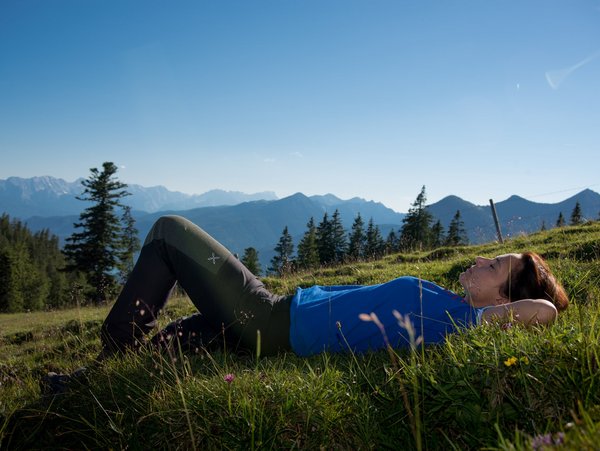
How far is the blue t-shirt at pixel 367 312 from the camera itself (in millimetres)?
3570

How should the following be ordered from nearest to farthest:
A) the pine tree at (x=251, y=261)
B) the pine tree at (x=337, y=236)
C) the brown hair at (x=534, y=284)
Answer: the brown hair at (x=534, y=284)
the pine tree at (x=251, y=261)
the pine tree at (x=337, y=236)

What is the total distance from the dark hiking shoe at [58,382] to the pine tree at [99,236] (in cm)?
3447

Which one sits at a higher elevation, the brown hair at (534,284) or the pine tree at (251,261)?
the brown hair at (534,284)

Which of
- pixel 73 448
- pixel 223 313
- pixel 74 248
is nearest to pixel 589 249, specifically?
pixel 223 313

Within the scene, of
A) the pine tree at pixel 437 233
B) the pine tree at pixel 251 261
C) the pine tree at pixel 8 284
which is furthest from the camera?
the pine tree at pixel 437 233

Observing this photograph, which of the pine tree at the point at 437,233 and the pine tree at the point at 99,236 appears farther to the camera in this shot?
A: the pine tree at the point at 437,233

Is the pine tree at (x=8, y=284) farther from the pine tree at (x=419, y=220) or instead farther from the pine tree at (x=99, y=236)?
the pine tree at (x=419, y=220)

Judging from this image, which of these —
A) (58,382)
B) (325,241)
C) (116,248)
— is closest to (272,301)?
(58,382)

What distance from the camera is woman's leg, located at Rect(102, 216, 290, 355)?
3768 millimetres

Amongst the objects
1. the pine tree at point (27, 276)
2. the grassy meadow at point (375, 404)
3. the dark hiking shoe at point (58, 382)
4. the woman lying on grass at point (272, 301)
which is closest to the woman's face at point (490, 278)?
the woman lying on grass at point (272, 301)

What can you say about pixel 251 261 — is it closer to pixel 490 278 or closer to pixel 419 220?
pixel 419 220

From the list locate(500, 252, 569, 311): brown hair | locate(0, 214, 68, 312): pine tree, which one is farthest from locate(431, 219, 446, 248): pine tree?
locate(500, 252, 569, 311): brown hair

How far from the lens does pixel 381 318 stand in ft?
12.0

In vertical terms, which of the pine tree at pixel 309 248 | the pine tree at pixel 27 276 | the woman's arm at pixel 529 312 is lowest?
the pine tree at pixel 27 276
